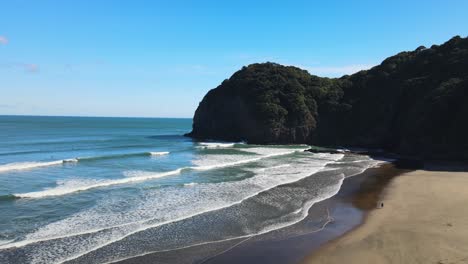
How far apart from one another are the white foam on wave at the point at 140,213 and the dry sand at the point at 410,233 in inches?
272

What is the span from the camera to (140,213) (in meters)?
17.5

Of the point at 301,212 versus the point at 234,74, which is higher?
the point at 234,74

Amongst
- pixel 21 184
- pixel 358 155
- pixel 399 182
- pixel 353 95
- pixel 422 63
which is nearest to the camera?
pixel 21 184

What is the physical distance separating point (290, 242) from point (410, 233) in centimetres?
479

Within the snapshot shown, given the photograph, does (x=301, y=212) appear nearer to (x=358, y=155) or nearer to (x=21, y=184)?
(x=21, y=184)

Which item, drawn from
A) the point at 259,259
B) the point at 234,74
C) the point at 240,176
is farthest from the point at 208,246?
the point at 234,74

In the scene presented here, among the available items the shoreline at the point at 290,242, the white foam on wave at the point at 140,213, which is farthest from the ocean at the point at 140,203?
the shoreline at the point at 290,242

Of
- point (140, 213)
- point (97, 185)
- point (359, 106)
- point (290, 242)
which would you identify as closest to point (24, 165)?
point (97, 185)

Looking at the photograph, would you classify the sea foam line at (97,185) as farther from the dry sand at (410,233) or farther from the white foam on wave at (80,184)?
the dry sand at (410,233)

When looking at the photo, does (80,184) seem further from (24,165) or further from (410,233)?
(410,233)

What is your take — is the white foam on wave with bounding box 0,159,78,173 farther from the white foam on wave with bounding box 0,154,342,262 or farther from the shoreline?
the shoreline

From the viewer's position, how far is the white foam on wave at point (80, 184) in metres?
20.3

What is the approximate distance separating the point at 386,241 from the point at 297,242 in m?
3.22

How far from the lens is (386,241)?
1381 cm
